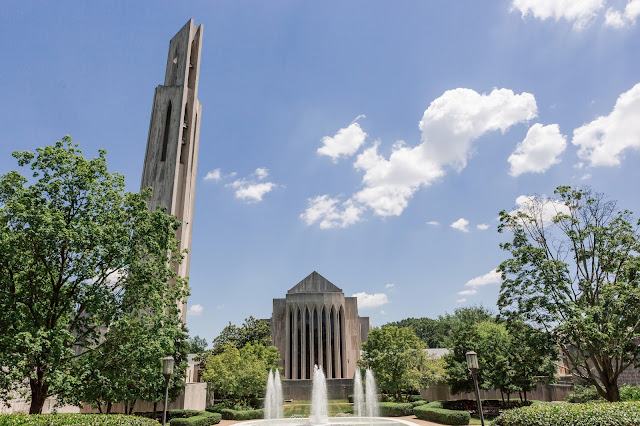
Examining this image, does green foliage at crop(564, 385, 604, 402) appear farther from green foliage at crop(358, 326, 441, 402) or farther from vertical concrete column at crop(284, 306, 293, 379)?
vertical concrete column at crop(284, 306, 293, 379)

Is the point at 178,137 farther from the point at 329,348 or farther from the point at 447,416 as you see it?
the point at 329,348

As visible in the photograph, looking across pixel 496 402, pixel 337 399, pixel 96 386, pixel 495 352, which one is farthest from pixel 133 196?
pixel 337 399

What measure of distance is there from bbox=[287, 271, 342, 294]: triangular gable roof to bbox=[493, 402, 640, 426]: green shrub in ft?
136

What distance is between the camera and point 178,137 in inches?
1297

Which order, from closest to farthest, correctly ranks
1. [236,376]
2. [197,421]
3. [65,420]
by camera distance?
[65,420] < [197,421] < [236,376]

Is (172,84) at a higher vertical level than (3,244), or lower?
higher

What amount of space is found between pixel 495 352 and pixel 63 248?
24004 mm

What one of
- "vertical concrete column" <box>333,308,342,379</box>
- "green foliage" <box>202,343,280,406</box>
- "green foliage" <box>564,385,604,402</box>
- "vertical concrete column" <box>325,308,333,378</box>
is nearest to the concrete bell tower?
"green foliage" <box>202,343,280,406</box>

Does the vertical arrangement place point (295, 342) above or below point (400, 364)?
above

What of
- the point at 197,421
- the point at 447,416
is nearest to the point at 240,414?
the point at 197,421

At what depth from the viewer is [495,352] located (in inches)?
992

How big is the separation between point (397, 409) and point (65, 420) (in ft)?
68.8

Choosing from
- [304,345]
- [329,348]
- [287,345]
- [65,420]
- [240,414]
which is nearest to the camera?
[65,420]

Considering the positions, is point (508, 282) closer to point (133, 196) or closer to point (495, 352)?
point (495, 352)
